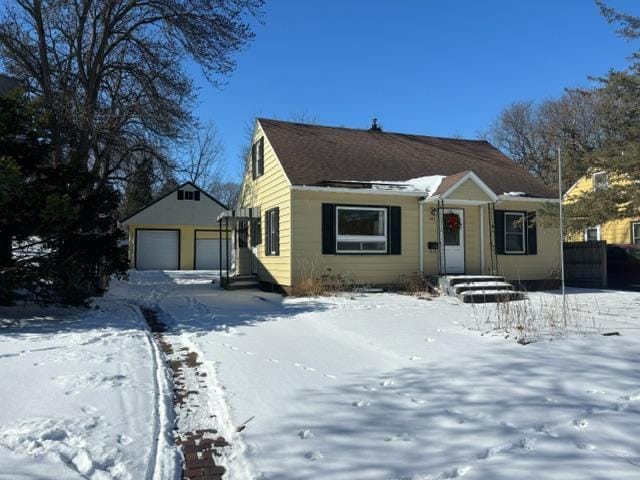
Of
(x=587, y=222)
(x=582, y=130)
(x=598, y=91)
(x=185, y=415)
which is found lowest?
(x=185, y=415)

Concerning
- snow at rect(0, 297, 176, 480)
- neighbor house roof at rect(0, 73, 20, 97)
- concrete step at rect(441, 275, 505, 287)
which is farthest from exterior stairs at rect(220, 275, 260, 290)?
neighbor house roof at rect(0, 73, 20, 97)

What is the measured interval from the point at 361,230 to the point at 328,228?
99cm

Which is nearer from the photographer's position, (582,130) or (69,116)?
(69,116)

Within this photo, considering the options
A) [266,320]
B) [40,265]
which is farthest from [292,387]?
[40,265]

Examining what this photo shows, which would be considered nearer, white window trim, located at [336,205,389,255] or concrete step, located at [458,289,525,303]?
concrete step, located at [458,289,525,303]

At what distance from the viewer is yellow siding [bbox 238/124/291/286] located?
13.3 m

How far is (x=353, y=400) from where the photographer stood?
14.2ft

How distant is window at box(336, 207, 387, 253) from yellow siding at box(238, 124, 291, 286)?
1.38 m

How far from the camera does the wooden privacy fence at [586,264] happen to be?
1600cm

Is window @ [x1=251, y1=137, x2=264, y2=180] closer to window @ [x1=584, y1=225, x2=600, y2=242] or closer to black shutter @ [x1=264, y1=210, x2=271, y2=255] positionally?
black shutter @ [x1=264, y1=210, x2=271, y2=255]

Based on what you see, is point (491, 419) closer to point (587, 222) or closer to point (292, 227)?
point (587, 222)

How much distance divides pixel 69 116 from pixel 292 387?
461 inches

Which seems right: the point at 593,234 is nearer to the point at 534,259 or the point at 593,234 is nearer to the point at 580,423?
the point at 534,259

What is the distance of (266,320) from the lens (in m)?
8.56
